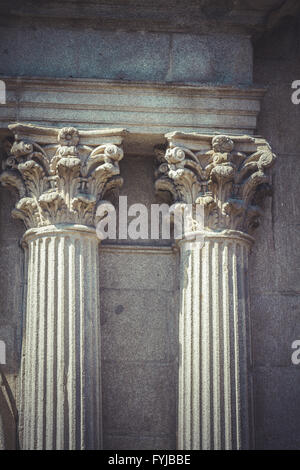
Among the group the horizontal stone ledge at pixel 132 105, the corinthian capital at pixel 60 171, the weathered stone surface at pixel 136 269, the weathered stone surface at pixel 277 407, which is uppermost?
the horizontal stone ledge at pixel 132 105

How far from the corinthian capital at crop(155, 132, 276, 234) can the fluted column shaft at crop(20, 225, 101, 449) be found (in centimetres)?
121

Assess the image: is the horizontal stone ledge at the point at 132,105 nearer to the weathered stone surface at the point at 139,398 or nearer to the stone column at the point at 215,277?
the stone column at the point at 215,277

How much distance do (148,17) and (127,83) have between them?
2.91 ft

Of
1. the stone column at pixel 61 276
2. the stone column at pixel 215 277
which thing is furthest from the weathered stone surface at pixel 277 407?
the stone column at pixel 61 276

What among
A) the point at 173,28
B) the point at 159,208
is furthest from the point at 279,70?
the point at 159,208

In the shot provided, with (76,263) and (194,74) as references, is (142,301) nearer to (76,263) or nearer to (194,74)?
(76,263)

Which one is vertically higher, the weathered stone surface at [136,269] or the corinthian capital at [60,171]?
the corinthian capital at [60,171]

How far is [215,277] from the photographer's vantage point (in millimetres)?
11930

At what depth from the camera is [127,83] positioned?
40.5 feet

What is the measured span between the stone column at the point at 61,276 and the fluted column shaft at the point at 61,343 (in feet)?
0.04

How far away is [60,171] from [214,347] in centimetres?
263

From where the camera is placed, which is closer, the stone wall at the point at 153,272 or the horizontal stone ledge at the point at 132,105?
the stone wall at the point at 153,272

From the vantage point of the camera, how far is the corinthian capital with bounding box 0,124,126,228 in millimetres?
11984

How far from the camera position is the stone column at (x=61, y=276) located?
450 inches
